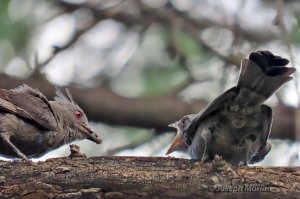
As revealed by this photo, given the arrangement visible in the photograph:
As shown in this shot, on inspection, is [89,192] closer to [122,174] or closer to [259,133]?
[122,174]

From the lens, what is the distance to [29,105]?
510 cm

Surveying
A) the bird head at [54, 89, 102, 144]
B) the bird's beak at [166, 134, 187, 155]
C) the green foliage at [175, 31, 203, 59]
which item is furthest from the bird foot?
the green foliage at [175, 31, 203, 59]

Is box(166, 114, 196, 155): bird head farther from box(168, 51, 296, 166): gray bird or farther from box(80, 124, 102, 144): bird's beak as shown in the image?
box(80, 124, 102, 144): bird's beak

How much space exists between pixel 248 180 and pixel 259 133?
83 centimetres

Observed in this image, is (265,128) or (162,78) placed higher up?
(162,78)

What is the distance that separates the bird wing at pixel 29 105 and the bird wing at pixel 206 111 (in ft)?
3.56

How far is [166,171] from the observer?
390 centimetres

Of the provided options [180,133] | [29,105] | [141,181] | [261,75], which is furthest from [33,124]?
[261,75]

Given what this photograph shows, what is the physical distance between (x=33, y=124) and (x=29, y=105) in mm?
150

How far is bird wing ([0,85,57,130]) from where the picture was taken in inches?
195

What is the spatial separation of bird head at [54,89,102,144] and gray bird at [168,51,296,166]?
0.94 metres

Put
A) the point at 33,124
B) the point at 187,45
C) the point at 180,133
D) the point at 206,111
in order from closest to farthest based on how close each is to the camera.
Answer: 1. the point at 206,111
2. the point at 33,124
3. the point at 180,133
4. the point at 187,45

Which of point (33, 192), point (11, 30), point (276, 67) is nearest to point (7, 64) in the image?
point (11, 30)

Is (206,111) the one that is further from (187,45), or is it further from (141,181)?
(187,45)
